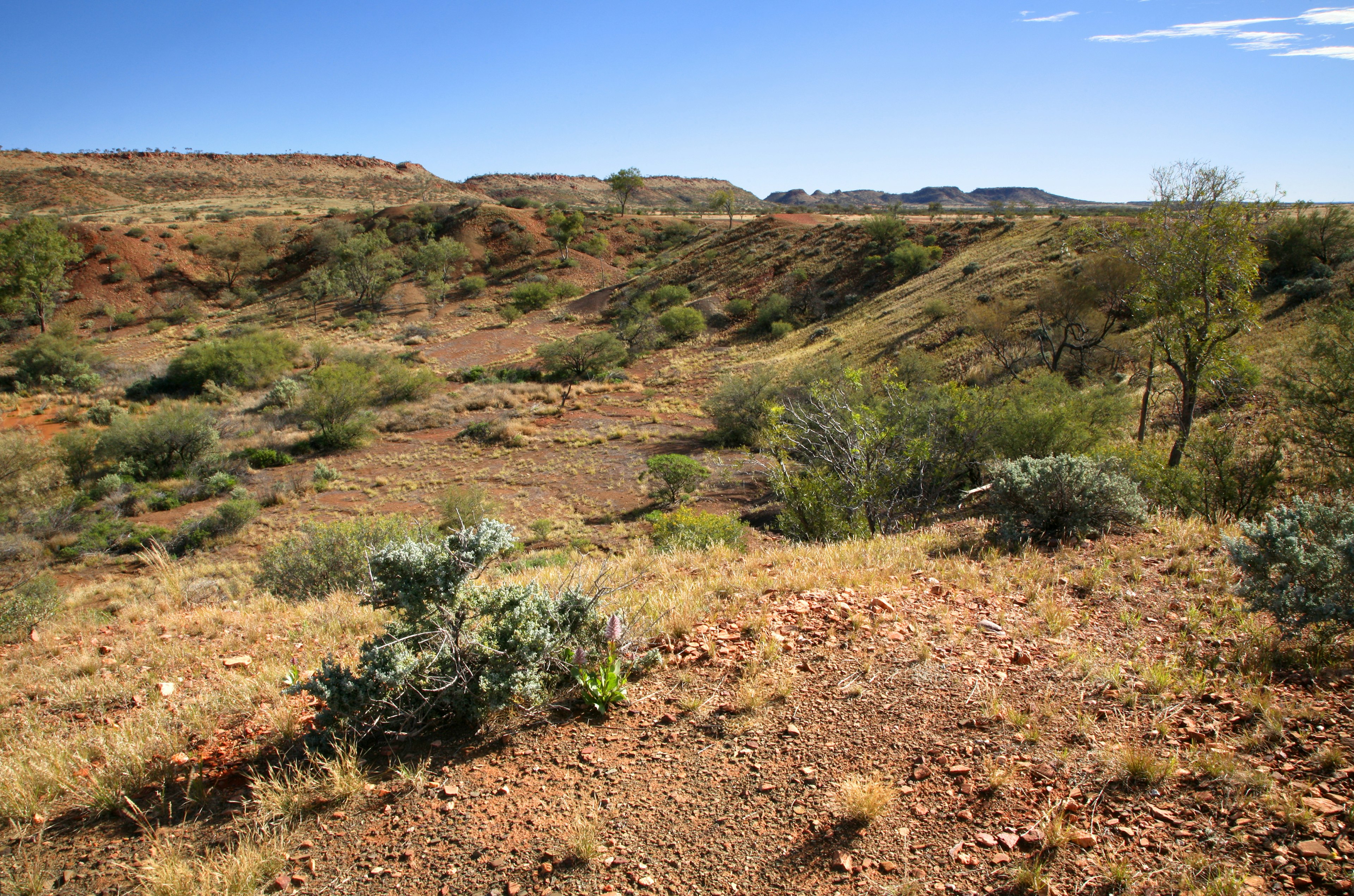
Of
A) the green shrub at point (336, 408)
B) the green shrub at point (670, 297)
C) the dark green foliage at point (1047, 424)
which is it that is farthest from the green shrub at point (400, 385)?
the dark green foliage at point (1047, 424)

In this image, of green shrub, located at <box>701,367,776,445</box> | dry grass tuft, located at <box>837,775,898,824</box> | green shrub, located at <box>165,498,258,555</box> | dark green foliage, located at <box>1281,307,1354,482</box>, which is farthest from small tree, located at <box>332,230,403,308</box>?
dry grass tuft, located at <box>837,775,898,824</box>

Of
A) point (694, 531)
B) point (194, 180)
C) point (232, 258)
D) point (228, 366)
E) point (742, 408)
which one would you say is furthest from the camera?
point (194, 180)

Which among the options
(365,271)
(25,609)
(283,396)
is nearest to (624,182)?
(365,271)

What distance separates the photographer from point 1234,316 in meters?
10.2

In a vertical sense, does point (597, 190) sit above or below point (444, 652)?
above

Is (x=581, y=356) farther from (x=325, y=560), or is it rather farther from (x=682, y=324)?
(x=325, y=560)

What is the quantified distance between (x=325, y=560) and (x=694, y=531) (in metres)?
6.45

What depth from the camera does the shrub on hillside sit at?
393 inches

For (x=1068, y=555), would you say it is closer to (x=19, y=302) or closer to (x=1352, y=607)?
(x=1352, y=607)

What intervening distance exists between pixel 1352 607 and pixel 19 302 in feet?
187

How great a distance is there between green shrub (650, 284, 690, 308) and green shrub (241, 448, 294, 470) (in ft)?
94.0

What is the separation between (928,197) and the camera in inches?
5438

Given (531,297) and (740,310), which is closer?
(740,310)

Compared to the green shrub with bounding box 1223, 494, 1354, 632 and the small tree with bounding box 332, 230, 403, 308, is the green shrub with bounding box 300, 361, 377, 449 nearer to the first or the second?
the green shrub with bounding box 1223, 494, 1354, 632
